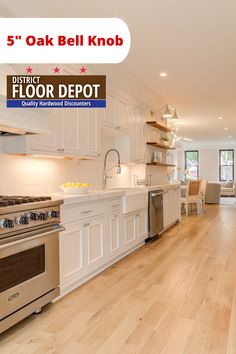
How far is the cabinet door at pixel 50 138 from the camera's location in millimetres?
2895

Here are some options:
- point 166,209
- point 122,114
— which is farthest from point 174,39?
point 166,209

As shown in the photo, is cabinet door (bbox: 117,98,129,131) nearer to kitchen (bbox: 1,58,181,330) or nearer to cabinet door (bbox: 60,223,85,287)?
kitchen (bbox: 1,58,181,330)

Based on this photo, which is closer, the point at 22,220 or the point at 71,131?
the point at 22,220

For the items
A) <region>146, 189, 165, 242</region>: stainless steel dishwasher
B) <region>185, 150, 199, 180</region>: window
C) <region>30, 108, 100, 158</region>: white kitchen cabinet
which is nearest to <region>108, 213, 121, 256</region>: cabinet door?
<region>30, 108, 100, 158</region>: white kitchen cabinet

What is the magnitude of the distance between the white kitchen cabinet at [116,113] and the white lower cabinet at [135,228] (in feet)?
4.26

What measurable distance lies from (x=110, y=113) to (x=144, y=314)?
283cm

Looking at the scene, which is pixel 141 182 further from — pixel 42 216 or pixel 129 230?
pixel 42 216

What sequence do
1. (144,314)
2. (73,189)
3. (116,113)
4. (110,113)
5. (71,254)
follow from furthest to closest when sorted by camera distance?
(116,113)
(110,113)
(73,189)
(71,254)
(144,314)

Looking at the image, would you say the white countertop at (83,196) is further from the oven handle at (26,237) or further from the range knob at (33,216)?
the range knob at (33,216)

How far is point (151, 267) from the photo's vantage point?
12.4ft

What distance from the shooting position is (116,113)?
4.69 metres

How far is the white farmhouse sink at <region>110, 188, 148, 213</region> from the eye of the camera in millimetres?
4066

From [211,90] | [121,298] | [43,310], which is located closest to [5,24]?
[43,310]

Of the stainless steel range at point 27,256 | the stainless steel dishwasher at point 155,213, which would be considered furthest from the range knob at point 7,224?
the stainless steel dishwasher at point 155,213
